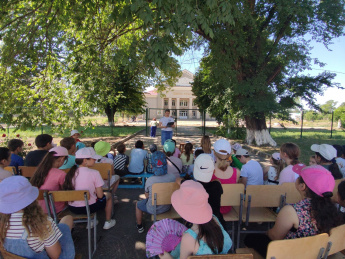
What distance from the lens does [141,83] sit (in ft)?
73.1

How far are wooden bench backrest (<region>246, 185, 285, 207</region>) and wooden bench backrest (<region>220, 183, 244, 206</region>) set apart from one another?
11cm

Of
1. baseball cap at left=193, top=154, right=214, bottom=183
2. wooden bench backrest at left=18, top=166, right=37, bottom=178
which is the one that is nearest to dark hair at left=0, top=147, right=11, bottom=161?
wooden bench backrest at left=18, top=166, right=37, bottom=178

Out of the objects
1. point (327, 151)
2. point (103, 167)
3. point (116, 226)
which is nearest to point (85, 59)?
point (103, 167)

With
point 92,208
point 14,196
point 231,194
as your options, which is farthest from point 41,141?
point 231,194

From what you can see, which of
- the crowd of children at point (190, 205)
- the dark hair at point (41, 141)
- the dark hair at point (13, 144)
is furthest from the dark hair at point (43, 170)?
the dark hair at point (13, 144)

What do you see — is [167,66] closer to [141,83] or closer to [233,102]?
[233,102]

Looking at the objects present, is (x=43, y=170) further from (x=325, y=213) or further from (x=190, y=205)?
(x=325, y=213)

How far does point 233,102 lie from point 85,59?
7.55 meters

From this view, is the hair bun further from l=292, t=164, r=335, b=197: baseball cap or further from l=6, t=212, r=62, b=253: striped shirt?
l=6, t=212, r=62, b=253: striped shirt

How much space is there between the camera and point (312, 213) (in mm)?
1877

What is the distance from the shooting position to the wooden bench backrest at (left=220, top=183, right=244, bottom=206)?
275cm

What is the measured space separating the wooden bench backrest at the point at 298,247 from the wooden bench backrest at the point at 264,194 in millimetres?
1072

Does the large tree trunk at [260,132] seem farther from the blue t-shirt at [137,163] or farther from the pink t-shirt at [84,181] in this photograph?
the pink t-shirt at [84,181]

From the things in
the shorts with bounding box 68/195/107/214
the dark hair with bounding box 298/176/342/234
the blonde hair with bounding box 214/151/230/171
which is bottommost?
the shorts with bounding box 68/195/107/214
